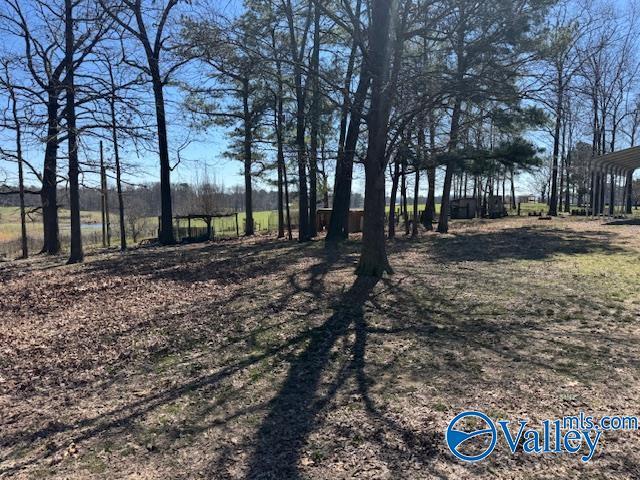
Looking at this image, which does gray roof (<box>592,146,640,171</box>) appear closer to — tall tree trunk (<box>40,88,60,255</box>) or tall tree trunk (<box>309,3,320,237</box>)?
tall tree trunk (<box>309,3,320,237</box>)

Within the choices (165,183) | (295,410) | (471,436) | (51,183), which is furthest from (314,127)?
(471,436)

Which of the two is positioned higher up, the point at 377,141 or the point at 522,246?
the point at 377,141

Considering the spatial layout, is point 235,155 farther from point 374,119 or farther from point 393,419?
point 393,419

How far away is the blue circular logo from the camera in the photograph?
284cm

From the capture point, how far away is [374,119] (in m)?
8.26

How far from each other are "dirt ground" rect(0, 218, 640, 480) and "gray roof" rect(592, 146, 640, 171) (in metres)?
15.5

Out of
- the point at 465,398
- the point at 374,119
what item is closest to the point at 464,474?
the point at 465,398

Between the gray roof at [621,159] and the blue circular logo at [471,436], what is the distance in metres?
21.8

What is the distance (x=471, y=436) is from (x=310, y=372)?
1662 mm

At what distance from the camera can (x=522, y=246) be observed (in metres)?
13.1

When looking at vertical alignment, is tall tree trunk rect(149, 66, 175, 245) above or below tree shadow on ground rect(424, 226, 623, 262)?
above

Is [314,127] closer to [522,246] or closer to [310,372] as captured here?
[522,246]

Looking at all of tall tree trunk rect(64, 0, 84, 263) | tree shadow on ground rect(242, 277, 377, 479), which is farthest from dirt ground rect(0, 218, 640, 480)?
tall tree trunk rect(64, 0, 84, 263)

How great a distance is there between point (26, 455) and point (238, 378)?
167 centimetres
